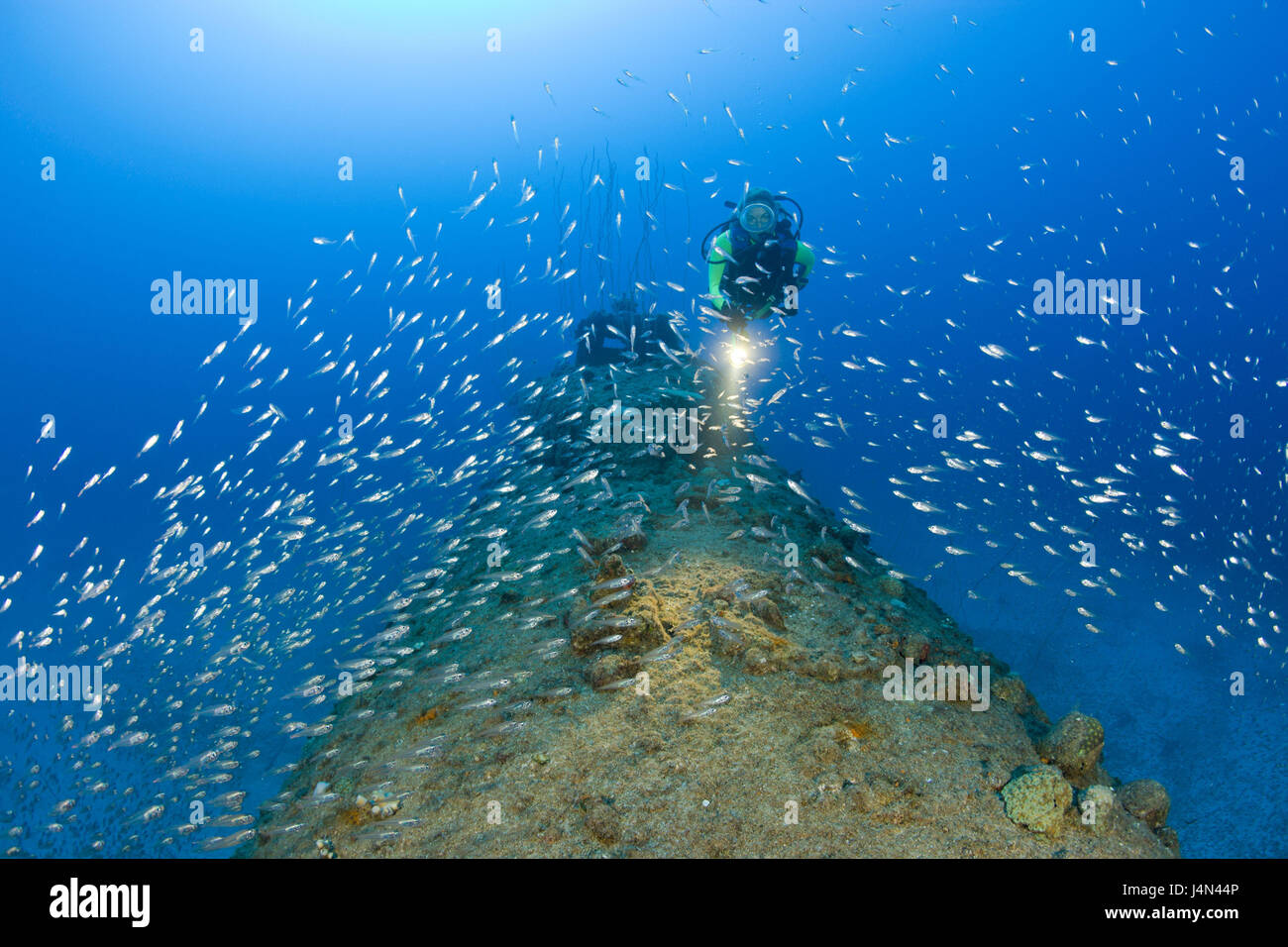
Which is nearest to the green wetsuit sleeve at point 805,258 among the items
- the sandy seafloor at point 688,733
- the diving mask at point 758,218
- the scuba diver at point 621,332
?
the diving mask at point 758,218

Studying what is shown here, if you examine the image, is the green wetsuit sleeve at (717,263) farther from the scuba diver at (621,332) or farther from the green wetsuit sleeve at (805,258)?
the scuba diver at (621,332)

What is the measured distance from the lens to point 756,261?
29.8ft

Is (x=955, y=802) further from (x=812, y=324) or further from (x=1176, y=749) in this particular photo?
(x=812, y=324)

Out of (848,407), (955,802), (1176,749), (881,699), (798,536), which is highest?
(848,407)

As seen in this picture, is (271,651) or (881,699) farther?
(271,651)

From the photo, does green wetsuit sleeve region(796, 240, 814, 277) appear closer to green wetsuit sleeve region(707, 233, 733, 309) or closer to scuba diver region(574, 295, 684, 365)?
green wetsuit sleeve region(707, 233, 733, 309)

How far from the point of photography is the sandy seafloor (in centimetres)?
363

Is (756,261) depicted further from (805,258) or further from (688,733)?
(688,733)

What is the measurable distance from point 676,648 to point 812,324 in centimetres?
6845

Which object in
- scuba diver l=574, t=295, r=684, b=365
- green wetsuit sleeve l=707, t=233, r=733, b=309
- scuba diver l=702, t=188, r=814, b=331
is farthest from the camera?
scuba diver l=574, t=295, r=684, b=365

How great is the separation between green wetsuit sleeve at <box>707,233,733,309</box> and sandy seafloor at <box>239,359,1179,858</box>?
4569mm

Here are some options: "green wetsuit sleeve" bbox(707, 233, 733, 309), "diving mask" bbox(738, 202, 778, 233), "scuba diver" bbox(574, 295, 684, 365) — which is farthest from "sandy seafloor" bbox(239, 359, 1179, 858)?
"scuba diver" bbox(574, 295, 684, 365)
